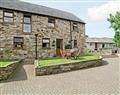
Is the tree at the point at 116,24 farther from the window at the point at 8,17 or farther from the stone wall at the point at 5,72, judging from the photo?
the stone wall at the point at 5,72

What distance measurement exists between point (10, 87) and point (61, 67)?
5.71 meters

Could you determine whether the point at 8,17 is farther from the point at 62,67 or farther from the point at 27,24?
the point at 62,67

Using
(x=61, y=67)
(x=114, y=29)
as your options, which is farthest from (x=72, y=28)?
(x=61, y=67)

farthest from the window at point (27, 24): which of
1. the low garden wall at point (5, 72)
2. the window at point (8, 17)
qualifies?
the low garden wall at point (5, 72)

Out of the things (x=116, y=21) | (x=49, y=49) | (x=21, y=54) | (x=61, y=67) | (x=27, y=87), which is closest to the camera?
(x=27, y=87)

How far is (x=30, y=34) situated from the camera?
22719mm

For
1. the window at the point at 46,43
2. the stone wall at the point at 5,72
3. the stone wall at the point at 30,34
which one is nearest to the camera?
the stone wall at the point at 5,72

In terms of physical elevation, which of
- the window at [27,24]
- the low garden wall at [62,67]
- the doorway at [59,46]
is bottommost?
the low garden wall at [62,67]

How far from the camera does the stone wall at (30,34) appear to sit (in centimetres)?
2072

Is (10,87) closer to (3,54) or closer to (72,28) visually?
(3,54)

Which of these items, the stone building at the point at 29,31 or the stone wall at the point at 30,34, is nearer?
the stone wall at the point at 30,34

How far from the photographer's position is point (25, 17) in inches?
890

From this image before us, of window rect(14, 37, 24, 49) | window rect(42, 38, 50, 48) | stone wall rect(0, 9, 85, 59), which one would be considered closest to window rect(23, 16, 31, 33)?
stone wall rect(0, 9, 85, 59)

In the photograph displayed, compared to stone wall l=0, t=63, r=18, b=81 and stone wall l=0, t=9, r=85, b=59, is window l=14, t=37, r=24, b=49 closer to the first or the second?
stone wall l=0, t=9, r=85, b=59
